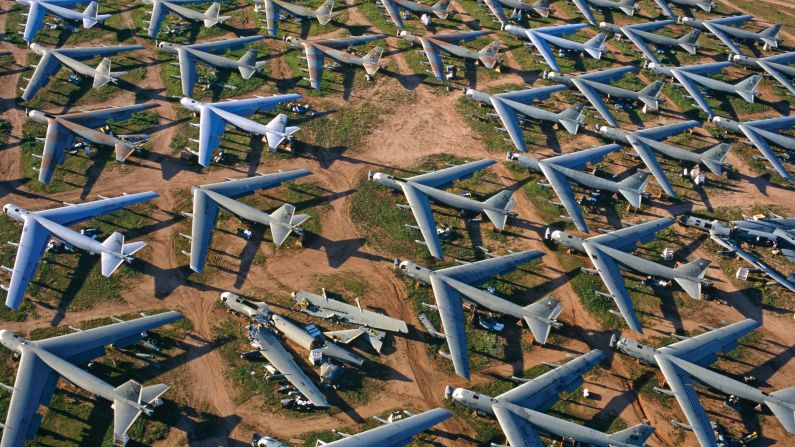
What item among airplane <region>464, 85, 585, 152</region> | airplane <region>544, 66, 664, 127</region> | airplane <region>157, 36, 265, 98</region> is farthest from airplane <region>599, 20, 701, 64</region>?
airplane <region>157, 36, 265, 98</region>

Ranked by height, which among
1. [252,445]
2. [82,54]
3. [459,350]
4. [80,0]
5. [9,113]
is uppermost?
[80,0]

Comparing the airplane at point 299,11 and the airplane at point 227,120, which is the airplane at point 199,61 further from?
the airplane at point 299,11

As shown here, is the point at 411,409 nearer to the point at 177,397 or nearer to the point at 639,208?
the point at 177,397

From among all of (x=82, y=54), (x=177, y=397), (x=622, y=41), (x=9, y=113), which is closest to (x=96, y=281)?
(x=177, y=397)

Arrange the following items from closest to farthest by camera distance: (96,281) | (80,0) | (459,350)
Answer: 1. (459,350)
2. (96,281)
3. (80,0)

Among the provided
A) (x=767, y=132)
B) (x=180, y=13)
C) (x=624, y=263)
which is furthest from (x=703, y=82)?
(x=180, y=13)

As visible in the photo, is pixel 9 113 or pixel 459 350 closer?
pixel 459 350

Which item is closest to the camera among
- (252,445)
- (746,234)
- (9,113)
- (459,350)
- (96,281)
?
(252,445)
